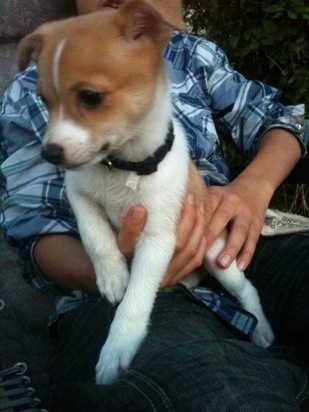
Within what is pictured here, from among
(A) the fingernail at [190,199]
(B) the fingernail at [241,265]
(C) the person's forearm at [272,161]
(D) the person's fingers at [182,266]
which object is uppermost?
(A) the fingernail at [190,199]

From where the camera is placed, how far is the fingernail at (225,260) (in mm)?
2152

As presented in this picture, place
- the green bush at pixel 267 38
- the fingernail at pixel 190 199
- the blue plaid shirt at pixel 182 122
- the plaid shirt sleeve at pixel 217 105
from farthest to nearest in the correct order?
the green bush at pixel 267 38 < the plaid shirt sleeve at pixel 217 105 < the blue plaid shirt at pixel 182 122 < the fingernail at pixel 190 199

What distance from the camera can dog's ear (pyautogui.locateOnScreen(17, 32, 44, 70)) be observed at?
1888 millimetres

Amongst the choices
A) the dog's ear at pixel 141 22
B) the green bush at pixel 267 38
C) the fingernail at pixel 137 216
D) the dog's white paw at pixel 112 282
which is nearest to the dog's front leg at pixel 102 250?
the dog's white paw at pixel 112 282

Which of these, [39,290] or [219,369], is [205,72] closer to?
[39,290]

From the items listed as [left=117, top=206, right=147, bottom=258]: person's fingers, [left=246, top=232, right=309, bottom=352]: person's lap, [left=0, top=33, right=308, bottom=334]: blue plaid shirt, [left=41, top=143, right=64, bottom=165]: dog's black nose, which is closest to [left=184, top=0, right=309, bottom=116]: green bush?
[left=0, top=33, right=308, bottom=334]: blue plaid shirt

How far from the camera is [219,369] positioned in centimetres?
162

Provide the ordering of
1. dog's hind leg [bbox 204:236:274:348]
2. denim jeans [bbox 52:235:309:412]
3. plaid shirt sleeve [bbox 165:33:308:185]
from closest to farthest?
denim jeans [bbox 52:235:309:412]
dog's hind leg [bbox 204:236:274:348]
plaid shirt sleeve [bbox 165:33:308:185]

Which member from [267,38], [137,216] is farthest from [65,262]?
[267,38]

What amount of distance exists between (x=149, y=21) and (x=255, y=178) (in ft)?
2.64

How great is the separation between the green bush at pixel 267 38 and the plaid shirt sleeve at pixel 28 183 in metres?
1.31

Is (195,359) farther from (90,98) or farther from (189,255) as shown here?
(90,98)

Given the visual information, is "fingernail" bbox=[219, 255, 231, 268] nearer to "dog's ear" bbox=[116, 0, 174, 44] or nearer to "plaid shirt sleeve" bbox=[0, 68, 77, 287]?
"plaid shirt sleeve" bbox=[0, 68, 77, 287]

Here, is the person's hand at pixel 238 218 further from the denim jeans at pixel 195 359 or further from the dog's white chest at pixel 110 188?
the dog's white chest at pixel 110 188
